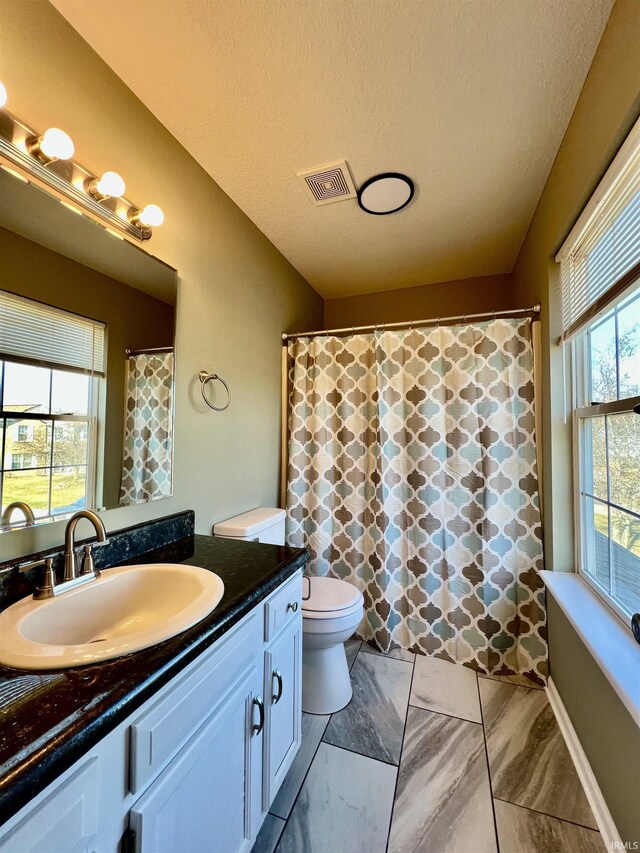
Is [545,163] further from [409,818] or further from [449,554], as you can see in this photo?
[409,818]

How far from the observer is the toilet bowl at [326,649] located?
4.98 feet

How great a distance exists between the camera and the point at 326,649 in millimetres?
1596

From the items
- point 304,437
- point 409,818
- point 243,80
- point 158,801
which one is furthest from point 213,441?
point 409,818

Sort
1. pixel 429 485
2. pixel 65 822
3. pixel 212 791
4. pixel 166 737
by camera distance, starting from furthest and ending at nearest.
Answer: pixel 429 485 → pixel 212 791 → pixel 166 737 → pixel 65 822

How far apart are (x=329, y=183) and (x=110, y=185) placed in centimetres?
100

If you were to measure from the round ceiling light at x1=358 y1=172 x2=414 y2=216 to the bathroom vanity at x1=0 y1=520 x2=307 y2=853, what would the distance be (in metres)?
1.75

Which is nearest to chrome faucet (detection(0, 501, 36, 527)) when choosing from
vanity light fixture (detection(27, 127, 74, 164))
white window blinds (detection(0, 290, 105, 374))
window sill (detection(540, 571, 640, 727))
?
white window blinds (detection(0, 290, 105, 374))

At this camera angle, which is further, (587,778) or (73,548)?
(587,778)

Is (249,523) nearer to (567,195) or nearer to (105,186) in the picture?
(105,186)

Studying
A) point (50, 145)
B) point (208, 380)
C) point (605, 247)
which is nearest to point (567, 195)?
point (605, 247)

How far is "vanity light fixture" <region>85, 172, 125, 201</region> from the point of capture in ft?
3.58

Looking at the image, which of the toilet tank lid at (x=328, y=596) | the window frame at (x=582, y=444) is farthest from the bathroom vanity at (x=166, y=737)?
the window frame at (x=582, y=444)

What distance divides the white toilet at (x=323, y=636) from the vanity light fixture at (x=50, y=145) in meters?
1.40

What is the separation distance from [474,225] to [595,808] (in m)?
2.56
